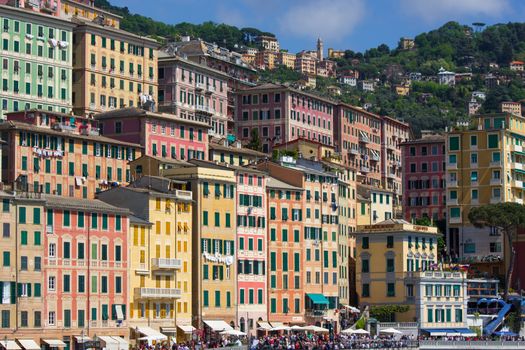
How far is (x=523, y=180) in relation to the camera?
176 m

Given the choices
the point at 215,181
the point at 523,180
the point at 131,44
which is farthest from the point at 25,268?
the point at 523,180

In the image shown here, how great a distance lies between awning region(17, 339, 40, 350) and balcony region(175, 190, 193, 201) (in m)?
21.6

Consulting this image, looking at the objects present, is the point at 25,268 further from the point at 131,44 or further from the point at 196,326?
the point at 131,44

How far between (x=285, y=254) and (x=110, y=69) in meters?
33.1

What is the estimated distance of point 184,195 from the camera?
125 m

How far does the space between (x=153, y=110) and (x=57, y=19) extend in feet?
46.7

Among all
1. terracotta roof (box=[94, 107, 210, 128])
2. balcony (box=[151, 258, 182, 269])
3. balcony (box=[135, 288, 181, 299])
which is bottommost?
balcony (box=[135, 288, 181, 299])

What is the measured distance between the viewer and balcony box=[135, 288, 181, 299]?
11819 centimetres

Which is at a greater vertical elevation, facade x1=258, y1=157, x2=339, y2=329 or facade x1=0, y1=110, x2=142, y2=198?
facade x1=0, y1=110, x2=142, y2=198

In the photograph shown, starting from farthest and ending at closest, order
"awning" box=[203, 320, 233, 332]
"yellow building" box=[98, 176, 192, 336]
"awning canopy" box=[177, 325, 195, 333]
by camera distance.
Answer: "awning" box=[203, 320, 233, 332] → "awning canopy" box=[177, 325, 195, 333] → "yellow building" box=[98, 176, 192, 336]

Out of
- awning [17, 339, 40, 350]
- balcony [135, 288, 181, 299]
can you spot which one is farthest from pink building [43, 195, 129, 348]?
awning [17, 339, 40, 350]

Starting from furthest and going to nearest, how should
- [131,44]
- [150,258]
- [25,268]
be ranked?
[131,44]
[150,258]
[25,268]

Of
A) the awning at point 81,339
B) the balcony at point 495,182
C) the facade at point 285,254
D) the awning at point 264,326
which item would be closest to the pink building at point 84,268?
the awning at point 81,339

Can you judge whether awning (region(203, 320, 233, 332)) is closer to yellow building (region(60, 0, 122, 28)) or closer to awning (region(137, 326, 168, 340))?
awning (region(137, 326, 168, 340))
